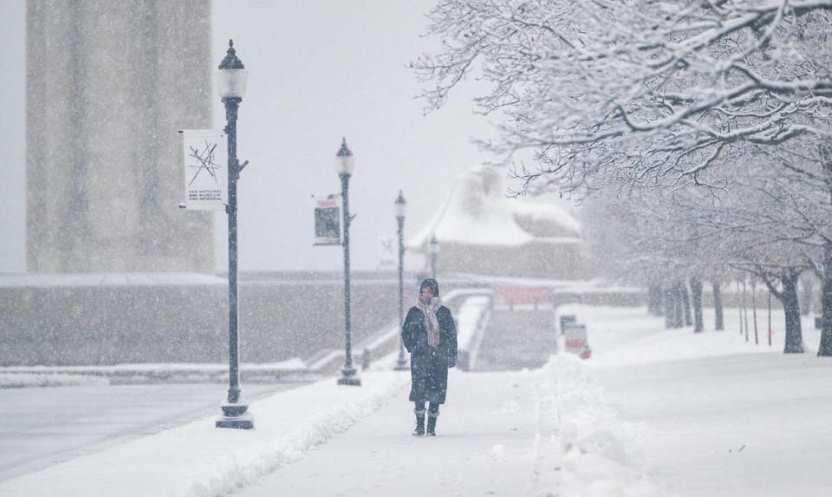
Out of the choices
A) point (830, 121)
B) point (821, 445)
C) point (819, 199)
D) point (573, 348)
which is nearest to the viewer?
point (821, 445)

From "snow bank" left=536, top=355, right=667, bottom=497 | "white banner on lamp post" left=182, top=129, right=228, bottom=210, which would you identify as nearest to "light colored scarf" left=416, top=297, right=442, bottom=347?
"snow bank" left=536, top=355, right=667, bottom=497

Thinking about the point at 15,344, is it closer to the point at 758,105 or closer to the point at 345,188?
the point at 345,188

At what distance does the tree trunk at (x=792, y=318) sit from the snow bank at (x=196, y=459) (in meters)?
15.0

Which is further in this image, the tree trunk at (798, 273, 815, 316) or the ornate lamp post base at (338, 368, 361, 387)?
the tree trunk at (798, 273, 815, 316)

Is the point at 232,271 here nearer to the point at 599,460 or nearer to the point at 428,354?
the point at 428,354

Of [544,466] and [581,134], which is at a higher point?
[581,134]

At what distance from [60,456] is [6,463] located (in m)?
0.66

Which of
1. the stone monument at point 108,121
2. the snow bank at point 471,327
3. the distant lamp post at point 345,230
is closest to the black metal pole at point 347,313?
the distant lamp post at point 345,230

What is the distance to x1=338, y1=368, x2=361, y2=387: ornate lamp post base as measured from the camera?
22.0m

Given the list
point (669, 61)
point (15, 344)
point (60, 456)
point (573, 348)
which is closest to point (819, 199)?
point (669, 61)

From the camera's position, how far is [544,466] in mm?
10312

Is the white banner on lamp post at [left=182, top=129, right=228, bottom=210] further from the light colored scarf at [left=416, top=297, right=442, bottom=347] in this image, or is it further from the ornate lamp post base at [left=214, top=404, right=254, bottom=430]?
the light colored scarf at [left=416, top=297, right=442, bottom=347]

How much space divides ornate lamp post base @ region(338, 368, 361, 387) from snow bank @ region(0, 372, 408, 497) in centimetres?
508

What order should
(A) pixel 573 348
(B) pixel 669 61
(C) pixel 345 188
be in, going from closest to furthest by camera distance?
(B) pixel 669 61 → (C) pixel 345 188 → (A) pixel 573 348
